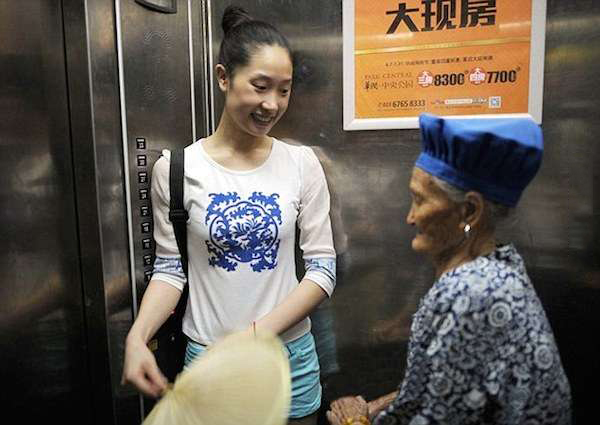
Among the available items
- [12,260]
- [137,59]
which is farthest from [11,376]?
[137,59]

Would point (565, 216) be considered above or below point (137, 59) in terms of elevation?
below

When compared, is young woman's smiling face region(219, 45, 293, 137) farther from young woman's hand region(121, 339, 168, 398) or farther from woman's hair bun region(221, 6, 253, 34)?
young woman's hand region(121, 339, 168, 398)

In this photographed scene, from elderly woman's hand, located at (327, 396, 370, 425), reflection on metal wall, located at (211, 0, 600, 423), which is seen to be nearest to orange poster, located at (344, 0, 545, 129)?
reflection on metal wall, located at (211, 0, 600, 423)

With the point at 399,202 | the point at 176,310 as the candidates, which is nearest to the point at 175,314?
the point at 176,310

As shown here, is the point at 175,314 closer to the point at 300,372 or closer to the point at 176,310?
the point at 176,310

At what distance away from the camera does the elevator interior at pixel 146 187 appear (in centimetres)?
133

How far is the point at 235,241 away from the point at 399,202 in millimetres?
613

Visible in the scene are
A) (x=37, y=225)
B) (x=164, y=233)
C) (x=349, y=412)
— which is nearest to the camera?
(x=349, y=412)

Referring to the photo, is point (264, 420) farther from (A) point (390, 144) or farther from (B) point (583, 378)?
(B) point (583, 378)

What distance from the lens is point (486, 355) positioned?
0.90 meters

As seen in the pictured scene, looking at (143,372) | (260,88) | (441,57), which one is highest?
(441,57)

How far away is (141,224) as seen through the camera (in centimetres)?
152

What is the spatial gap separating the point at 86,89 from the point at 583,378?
169 centimetres

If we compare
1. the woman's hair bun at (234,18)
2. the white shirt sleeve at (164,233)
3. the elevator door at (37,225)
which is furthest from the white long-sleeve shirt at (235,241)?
the woman's hair bun at (234,18)
